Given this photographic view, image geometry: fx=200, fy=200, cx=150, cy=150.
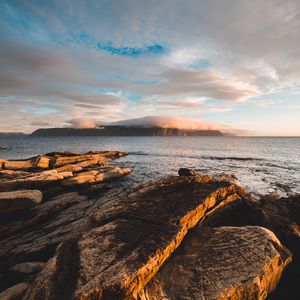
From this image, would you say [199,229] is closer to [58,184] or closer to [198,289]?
[198,289]

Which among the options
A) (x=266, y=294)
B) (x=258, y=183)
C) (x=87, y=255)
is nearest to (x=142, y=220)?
(x=87, y=255)

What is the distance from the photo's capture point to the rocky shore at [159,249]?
500cm

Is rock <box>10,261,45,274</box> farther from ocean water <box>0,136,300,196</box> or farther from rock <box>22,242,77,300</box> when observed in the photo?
ocean water <box>0,136,300,196</box>

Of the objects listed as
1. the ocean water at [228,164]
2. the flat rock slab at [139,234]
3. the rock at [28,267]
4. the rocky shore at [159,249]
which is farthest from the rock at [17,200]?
the ocean water at [228,164]

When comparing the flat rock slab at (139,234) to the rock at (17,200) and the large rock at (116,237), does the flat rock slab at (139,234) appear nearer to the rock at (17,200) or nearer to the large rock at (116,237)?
the large rock at (116,237)

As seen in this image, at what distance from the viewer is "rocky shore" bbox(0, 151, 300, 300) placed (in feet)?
16.4

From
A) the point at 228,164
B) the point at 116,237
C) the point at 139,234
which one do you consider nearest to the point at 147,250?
the point at 139,234

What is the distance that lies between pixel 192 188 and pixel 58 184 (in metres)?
13.2

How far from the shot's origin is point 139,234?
670cm

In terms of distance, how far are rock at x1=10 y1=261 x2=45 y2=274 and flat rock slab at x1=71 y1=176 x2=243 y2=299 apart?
6.25 ft

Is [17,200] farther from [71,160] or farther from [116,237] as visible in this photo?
[71,160]

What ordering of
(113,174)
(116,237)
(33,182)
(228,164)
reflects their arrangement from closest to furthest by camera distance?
(116,237) < (33,182) < (113,174) < (228,164)

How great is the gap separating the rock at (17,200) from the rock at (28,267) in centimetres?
589

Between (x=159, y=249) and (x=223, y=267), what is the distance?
1.85 meters
